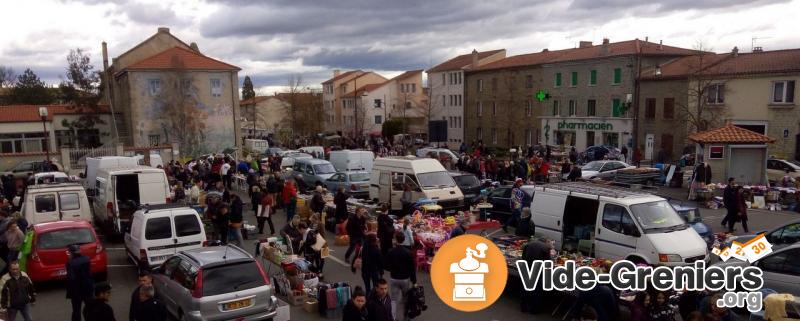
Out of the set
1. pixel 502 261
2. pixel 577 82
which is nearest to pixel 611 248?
pixel 502 261

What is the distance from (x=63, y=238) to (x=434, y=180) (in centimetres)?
1122

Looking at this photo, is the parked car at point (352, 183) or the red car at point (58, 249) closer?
the red car at point (58, 249)

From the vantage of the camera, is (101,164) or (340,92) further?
(340,92)

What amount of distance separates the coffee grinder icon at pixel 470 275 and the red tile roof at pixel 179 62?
39.5 metres

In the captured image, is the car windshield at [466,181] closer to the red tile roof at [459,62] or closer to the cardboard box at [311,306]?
the cardboard box at [311,306]

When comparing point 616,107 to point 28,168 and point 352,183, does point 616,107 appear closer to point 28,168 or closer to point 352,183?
point 352,183

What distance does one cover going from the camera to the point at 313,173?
26.0 metres

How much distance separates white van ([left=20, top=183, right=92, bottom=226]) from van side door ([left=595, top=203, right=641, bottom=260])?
13903 mm

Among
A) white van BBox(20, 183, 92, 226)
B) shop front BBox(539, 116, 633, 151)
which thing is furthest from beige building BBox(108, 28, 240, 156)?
white van BBox(20, 183, 92, 226)

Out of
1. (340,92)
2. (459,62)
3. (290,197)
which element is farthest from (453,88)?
(290,197)

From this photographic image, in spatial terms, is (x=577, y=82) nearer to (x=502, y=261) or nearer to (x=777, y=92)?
(x=777, y=92)

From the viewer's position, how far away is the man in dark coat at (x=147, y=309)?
7.83 m

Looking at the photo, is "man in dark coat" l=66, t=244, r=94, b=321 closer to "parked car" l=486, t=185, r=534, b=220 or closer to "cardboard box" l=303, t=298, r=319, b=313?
"cardboard box" l=303, t=298, r=319, b=313

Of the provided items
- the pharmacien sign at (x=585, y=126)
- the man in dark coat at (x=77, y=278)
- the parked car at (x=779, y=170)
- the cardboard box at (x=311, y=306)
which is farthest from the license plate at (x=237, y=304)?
the pharmacien sign at (x=585, y=126)
